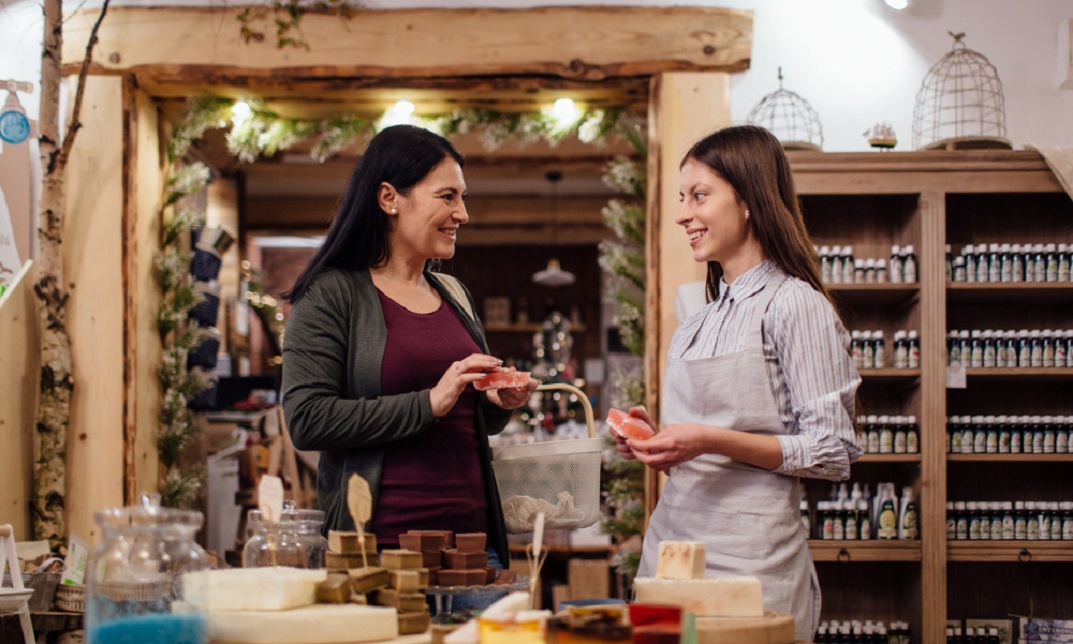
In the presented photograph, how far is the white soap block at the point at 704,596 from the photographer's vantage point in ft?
5.38

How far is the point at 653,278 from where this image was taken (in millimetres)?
4520

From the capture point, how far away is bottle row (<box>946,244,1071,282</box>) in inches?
178

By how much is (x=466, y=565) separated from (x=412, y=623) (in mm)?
225

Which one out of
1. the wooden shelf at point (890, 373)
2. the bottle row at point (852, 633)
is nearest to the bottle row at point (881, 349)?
the wooden shelf at point (890, 373)

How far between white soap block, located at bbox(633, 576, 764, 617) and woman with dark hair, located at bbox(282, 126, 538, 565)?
2.03 feet

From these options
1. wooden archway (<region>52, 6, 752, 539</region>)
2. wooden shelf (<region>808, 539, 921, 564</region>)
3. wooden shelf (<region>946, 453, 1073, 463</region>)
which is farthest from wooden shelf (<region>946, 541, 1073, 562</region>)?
wooden archway (<region>52, 6, 752, 539</region>)

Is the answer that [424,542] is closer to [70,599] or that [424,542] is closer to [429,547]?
[429,547]

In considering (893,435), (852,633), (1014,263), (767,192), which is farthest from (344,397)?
(1014,263)

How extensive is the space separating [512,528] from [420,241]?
0.67 meters

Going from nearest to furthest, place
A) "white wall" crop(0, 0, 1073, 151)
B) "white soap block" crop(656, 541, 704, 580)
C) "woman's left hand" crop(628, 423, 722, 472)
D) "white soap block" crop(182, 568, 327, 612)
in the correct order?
1. "white soap block" crop(182, 568, 327, 612)
2. "white soap block" crop(656, 541, 704, 580)
3. "woman's left hand" crop(628, 423, 722, 472)
4. "white wall" crop(0, 0, 1073, 151)

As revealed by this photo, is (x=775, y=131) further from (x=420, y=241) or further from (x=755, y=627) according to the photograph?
(x=755, y=627)

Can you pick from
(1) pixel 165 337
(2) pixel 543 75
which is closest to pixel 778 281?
(2) pixel 543 75

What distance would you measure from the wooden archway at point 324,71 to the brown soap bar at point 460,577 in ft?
9.15

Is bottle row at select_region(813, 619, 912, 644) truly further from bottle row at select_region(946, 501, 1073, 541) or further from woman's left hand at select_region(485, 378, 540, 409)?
woman's left hand at select_region(485, 378, 540, 409)
